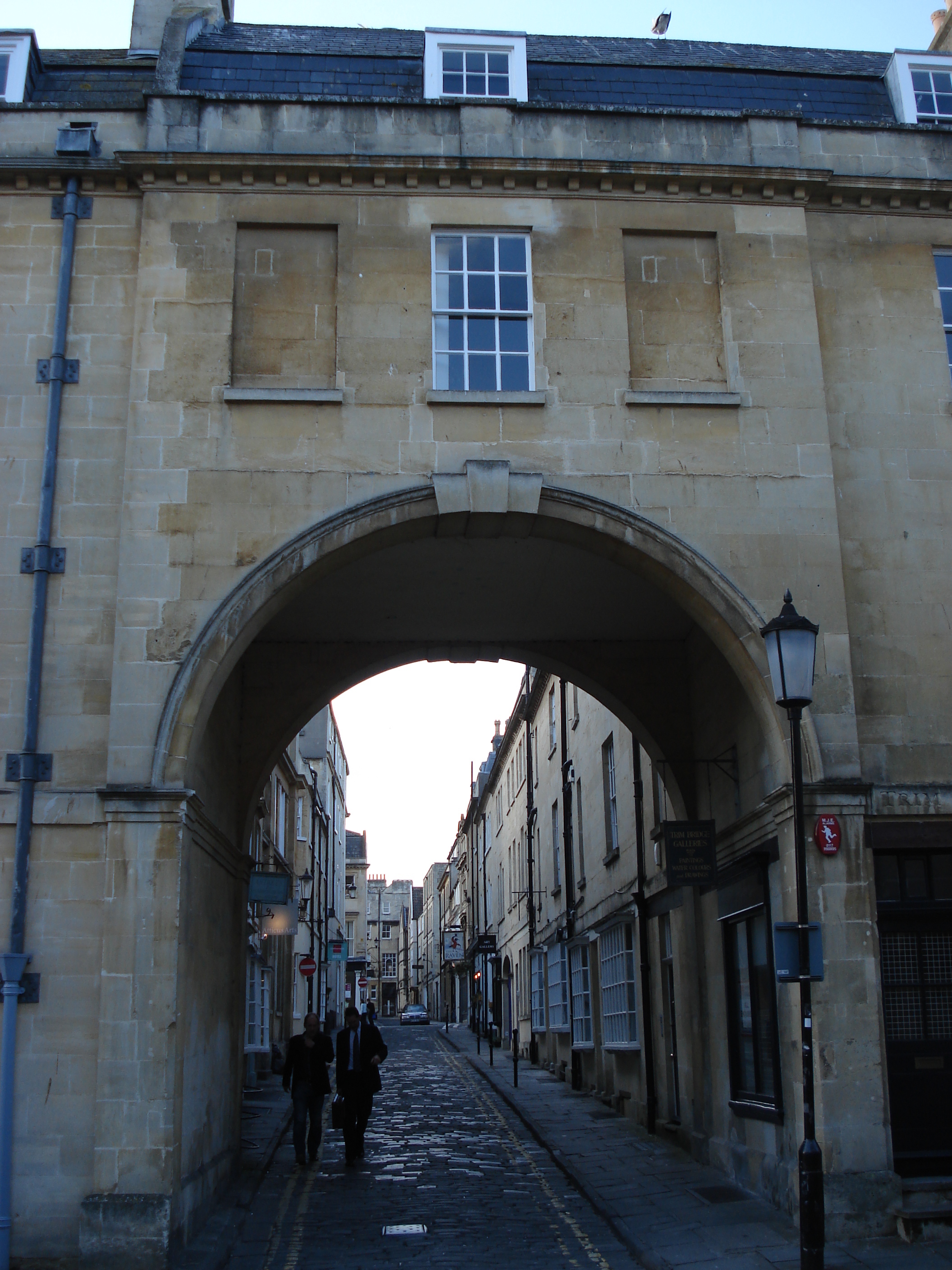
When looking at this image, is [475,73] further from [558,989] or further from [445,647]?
[558,989]

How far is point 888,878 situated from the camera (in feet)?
34.6

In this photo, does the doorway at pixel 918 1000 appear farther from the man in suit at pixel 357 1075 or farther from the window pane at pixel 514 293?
the window pane at pixel 514 293

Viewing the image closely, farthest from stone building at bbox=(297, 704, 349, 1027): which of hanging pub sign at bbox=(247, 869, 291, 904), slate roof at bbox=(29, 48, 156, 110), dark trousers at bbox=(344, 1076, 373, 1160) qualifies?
slate roof at bbox=(29, 48, 156, 110)

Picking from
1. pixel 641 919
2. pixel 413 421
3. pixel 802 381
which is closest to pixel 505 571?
pixel 413 421

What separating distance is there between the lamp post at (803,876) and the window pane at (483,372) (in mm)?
4163

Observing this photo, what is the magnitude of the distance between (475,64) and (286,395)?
498 cm

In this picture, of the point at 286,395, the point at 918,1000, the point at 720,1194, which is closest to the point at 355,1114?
the point at 720,1194

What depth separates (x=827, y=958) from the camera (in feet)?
32.7

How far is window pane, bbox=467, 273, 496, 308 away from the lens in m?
11.8

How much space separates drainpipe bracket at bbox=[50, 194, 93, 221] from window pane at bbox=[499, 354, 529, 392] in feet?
14.4

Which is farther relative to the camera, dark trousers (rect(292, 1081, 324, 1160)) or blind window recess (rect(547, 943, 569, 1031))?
blind window recess (rect(547, 943, 569, 1031))

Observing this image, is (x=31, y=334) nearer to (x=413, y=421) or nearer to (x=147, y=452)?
(x=147, y=452)

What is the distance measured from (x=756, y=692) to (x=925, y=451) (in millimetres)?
3159

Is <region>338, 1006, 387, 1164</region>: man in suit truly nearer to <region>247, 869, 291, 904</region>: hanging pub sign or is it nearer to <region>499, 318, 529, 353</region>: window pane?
<region>247, 869, 291, 904</region>: hanging pub sign
